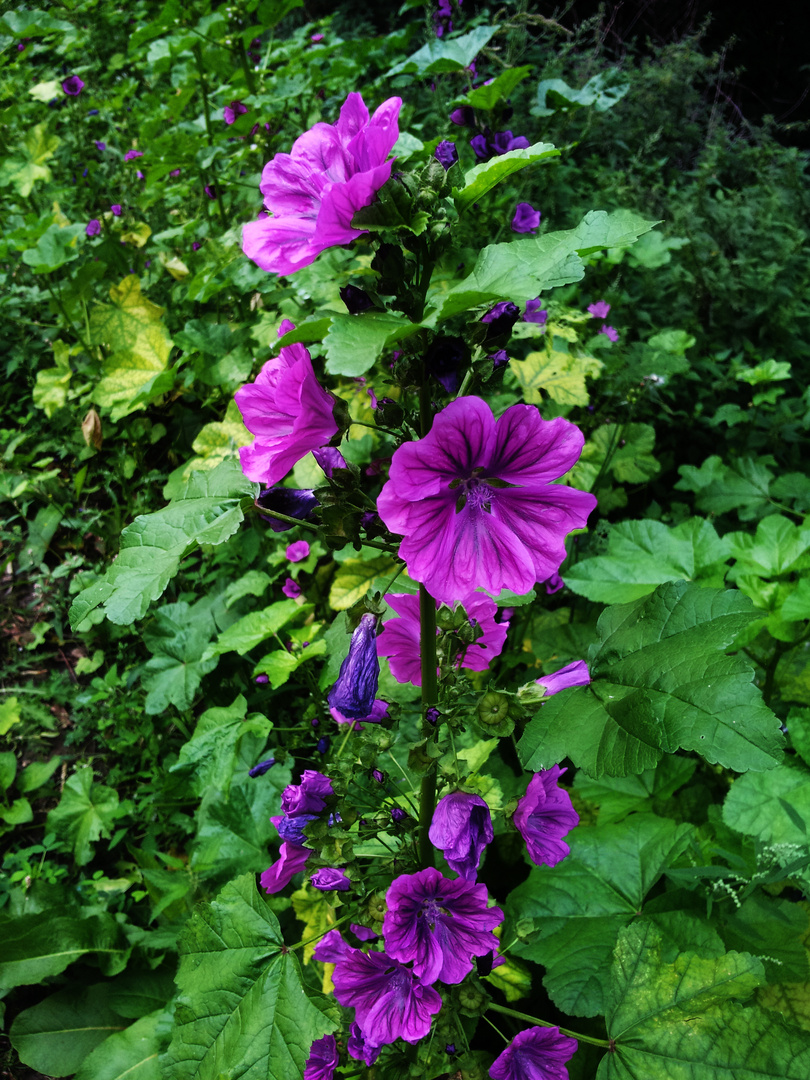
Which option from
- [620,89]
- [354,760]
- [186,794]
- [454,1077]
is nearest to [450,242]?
[354,760]

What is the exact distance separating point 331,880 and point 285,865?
18 centimetres

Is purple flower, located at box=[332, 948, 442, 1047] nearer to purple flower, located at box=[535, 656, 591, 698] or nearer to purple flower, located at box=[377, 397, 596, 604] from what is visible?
purple flower, located at box=[535, 656, 591, 698]

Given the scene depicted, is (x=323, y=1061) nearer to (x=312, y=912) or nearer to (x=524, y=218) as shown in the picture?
(x=312, y=912)

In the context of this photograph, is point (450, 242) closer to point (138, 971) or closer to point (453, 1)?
point (138, 971)

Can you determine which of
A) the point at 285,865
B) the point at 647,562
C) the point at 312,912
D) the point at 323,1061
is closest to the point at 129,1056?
the point at 312,912

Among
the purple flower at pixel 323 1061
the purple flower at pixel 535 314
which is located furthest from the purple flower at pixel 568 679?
the purple flower at pixel 535 314

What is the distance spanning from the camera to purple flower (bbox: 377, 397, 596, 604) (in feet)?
2.84

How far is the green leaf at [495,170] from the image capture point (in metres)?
0.72

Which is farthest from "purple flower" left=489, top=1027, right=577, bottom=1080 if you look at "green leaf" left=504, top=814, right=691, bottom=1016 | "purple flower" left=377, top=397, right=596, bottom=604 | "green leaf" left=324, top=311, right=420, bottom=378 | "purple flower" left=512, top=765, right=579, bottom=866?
"green leaf" left=324, top=311, right=420, bottom=378

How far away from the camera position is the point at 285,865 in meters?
1.33

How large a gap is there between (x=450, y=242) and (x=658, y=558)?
123 centimetres

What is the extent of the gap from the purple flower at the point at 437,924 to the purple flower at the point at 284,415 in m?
0.69

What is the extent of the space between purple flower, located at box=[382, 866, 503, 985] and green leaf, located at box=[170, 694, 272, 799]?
671 mm

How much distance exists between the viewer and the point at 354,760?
120cm
